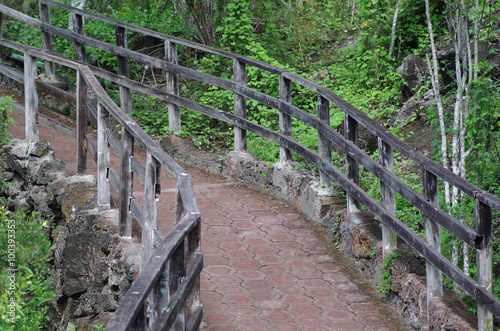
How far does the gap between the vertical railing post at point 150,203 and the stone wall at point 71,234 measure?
0.37m

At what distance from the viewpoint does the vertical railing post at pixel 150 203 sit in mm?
4328

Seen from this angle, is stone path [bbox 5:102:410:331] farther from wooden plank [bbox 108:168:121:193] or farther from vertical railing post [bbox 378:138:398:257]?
wooden plank [bbox 108:168:121:193]

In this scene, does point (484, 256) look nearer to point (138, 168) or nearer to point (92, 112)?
point (138, 168)

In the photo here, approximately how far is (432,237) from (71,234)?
308cm

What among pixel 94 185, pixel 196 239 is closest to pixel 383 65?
pixel 94 185

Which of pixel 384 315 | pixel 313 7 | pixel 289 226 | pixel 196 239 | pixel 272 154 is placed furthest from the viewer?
pixel 313 7

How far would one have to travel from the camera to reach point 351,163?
581cm

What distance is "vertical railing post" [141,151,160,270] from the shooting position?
4328 millimetres

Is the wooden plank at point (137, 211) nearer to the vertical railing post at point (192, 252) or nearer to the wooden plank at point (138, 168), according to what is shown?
the wooden plank at point (138, 168)

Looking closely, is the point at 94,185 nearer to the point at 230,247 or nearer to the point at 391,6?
the point at 230,247

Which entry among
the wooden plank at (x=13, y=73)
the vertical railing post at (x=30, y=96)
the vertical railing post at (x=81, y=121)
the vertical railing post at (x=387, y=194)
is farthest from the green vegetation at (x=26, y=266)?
the vertical railing post at (x=387, y=194)

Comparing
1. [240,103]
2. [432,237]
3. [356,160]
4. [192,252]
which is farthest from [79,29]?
[192,252]

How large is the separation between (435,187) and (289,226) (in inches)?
88.2

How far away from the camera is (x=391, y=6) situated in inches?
433
